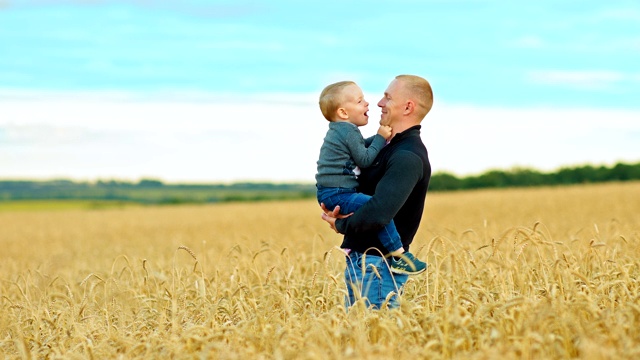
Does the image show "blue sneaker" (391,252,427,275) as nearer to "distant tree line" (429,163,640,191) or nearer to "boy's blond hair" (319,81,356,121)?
"boy's blond hair" (319,81,356,121)

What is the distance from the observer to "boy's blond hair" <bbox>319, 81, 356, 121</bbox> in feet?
16.3

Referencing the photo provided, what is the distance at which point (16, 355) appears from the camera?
214 inches

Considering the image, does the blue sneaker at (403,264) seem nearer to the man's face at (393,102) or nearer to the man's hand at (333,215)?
the man's hand at (333,215)

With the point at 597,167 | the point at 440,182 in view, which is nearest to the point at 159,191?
the point at 440,182

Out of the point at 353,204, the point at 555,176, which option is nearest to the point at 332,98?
the point at 353,204

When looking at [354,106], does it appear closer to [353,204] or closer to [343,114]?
[343,114]

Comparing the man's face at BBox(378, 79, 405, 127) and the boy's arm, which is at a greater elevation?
the man's face at BBox(378, 79, 405, 127)

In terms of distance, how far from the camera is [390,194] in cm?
467

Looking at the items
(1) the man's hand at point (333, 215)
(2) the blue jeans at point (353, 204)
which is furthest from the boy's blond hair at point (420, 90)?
(1) the man's hand at point (333, 215)

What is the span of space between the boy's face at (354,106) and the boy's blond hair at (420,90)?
310mm

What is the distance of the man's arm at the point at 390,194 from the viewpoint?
467 centimetres

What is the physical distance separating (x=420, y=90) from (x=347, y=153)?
0.68m

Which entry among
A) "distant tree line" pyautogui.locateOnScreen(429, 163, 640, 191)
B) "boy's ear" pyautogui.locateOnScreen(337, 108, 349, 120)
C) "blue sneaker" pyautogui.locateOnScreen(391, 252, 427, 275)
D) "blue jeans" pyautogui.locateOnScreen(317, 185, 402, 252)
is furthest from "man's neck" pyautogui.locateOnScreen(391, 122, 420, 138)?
"distant tree line" pyautogui.locateOnScreen(429, 163, 640, 191)

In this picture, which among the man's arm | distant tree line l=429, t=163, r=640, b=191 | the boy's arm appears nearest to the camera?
the man's arm
